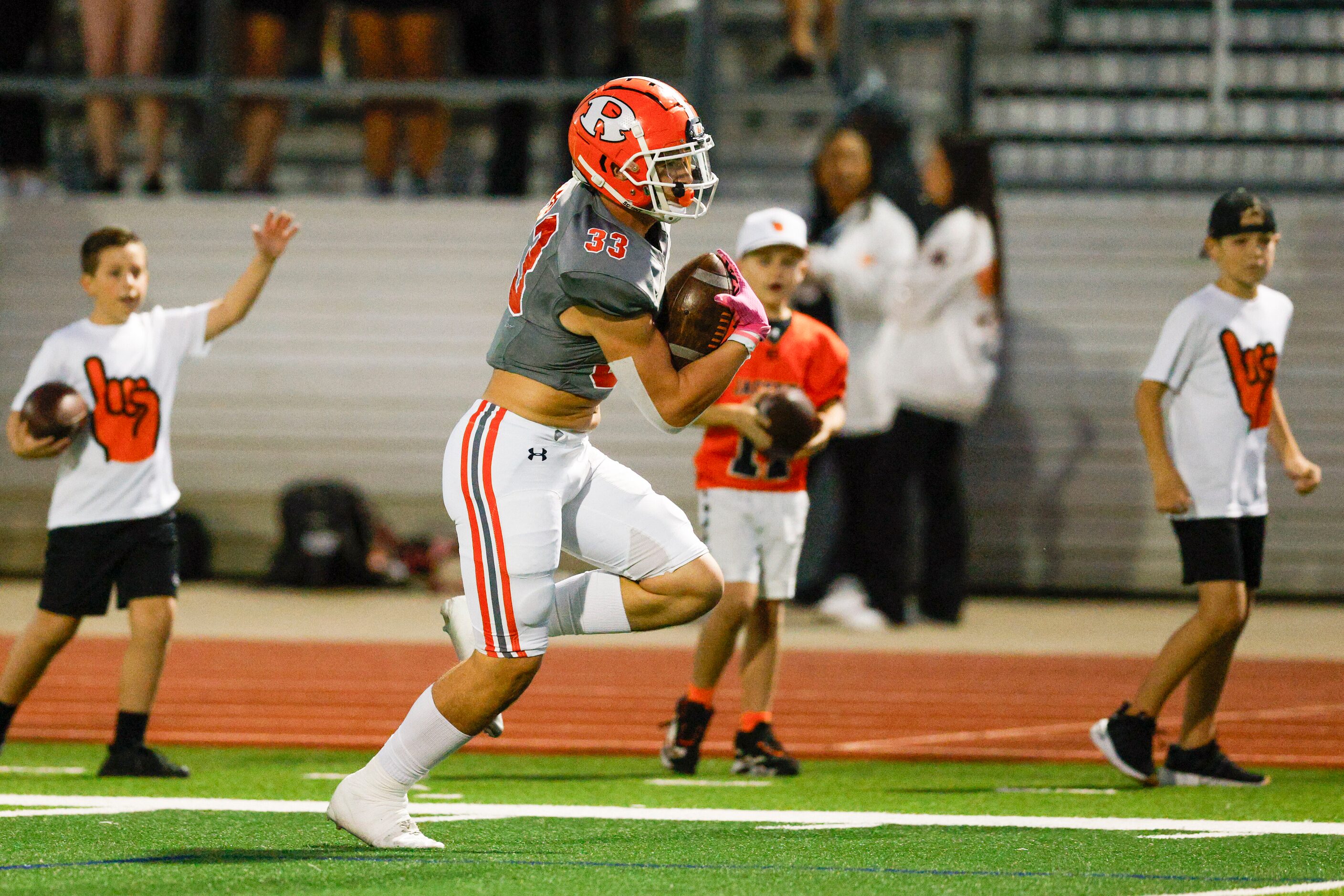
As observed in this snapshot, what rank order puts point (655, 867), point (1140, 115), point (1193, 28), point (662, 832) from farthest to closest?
point (1193, 28) → point (1140, 115) → point (662, 832) → point (655, 867)

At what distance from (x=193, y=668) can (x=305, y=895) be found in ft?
16.2

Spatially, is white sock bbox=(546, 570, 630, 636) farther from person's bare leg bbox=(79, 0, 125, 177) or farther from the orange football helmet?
person's bare leg bbox=(79, 0, 125, 177)

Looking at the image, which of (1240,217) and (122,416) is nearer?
(1240,217)

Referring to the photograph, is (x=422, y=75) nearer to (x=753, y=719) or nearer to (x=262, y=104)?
(x=262, y=104)

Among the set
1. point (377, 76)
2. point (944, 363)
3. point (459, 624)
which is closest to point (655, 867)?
point (459, 624)

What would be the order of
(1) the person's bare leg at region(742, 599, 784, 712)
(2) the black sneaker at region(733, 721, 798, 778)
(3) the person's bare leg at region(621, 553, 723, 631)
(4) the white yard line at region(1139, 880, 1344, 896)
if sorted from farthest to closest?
(1) the person's bare leg at region(742, 599, 784, 712) < (2) the black sneaker at region(733, 721, 798, 778) < (3) the person's bare leg at region(621, 553, 723, 631) < (4) the white yard line at region(1139, 880, 1344, 896)

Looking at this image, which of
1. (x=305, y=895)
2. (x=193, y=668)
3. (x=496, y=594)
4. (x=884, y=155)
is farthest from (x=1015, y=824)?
(x=884, y=155)

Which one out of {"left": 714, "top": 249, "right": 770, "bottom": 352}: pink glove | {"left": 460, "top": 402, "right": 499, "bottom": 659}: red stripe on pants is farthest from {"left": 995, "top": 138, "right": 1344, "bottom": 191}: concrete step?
{"left": 460, "top": 402, "right": 499, "bottom": 659}: red stripe on pants

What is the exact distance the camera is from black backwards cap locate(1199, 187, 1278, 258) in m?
6.04

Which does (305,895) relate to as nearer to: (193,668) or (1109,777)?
(1109,777)

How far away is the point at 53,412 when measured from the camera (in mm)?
6066

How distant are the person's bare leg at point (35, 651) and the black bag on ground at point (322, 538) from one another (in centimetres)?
550

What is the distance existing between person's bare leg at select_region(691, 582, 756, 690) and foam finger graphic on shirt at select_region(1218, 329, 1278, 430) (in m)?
1.75

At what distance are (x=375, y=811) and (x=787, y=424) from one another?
231 centimetres
